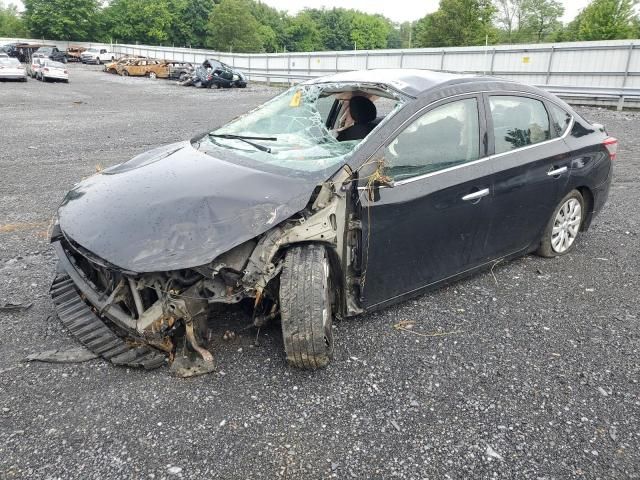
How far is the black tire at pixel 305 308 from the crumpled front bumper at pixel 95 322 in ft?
2.57

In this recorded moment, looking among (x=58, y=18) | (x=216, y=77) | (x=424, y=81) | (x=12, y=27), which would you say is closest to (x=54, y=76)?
(x=216, y=77)

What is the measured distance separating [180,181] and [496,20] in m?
73.5

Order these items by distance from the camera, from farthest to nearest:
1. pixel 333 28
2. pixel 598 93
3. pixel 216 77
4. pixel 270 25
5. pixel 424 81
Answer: pixel 333 28
pixel 270 25
pixel 216 77
pixel 598 93
pixel 424 81

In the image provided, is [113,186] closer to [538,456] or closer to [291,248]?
Answer: [291,248]

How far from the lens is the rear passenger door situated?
386 centimetres

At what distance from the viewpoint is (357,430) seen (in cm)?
Result: 258

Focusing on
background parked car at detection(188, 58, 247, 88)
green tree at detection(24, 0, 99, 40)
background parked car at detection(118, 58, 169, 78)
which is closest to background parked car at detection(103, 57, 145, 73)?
background parked car at detection(118, 58, 169, 78)

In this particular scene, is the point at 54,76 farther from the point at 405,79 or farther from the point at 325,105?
the point at 405,79

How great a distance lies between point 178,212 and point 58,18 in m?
80.2

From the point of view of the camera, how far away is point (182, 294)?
9.21ft

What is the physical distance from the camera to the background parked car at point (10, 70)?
24938mm

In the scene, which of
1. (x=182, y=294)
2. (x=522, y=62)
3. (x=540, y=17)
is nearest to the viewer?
(x=182, y=294)

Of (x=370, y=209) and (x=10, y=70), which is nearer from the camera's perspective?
(x=370, y=209)

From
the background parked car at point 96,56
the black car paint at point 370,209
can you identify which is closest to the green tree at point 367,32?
the background parked car at point 96,56
